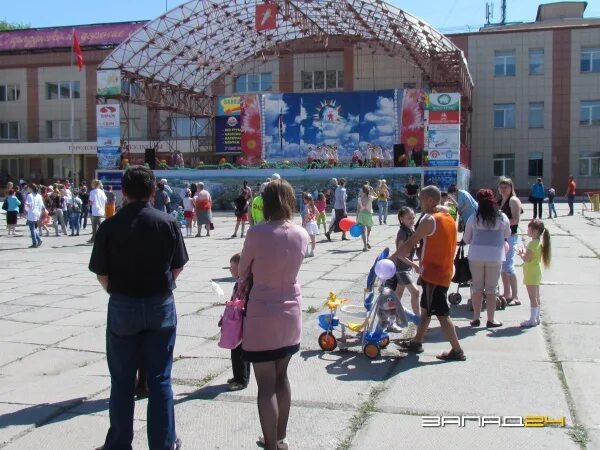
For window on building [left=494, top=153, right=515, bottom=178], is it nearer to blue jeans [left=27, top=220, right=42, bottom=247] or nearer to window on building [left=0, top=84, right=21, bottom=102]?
blue jeans [left=27, top=220, right=42, bottom=247]

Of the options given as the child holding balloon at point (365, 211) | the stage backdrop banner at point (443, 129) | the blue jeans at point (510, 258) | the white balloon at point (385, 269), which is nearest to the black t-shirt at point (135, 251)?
the white balloon at point (385, 269)

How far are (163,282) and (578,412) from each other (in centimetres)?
313

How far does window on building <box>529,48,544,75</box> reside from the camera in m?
43.3

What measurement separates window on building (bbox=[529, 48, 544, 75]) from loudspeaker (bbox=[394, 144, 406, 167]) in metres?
15.3

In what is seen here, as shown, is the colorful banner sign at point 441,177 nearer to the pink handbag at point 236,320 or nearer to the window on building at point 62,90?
the pink handbag at point 236,320

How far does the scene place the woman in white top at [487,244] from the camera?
7.13 meters

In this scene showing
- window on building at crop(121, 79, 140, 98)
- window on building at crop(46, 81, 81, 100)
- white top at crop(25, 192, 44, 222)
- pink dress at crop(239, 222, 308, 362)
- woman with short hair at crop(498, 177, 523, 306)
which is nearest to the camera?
pink dress at crop(239, 222, 308, 362)

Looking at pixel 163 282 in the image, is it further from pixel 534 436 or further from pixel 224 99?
pixel 224 99

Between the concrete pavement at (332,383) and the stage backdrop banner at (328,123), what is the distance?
28.6 metres

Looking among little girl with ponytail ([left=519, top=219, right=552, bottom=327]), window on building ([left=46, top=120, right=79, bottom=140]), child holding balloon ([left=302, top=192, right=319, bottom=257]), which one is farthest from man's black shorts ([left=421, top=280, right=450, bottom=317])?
window on building ([left=46, top=120, right=79, bottom=140])

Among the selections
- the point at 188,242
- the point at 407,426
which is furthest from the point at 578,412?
the point at 188,242

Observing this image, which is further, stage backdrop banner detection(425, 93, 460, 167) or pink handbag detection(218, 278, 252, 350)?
stage backdrop banner detection(425, 93, 460, 167)

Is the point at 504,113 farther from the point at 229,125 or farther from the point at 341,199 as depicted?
the point at 341,199

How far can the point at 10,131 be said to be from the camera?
52.7m
